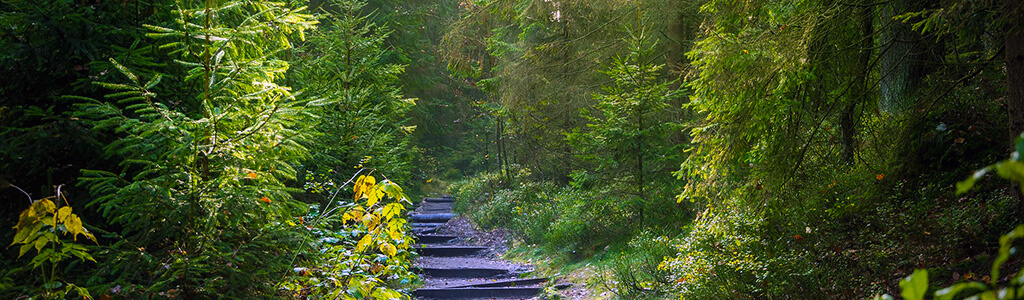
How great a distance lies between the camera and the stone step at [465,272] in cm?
1073

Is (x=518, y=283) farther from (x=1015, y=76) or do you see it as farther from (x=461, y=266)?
(x=1015, y=76)

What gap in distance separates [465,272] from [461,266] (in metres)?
0.61

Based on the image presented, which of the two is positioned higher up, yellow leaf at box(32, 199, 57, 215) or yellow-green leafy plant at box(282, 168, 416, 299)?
yellow-green leafy plant at box(282, 168, 416, 299)

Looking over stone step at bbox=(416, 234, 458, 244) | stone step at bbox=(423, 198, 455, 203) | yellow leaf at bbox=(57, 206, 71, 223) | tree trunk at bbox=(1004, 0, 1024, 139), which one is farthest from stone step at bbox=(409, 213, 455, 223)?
yellow leaf at bbox=(57, 206, 71, 223)

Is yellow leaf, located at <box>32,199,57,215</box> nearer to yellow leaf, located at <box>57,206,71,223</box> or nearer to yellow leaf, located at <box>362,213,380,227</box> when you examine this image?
yellow leaf, located at <box>57,206,71,223</box>

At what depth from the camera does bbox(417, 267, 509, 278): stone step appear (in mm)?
10727

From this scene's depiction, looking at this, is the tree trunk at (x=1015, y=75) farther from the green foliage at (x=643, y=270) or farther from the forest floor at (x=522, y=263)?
the forest floor at (x=522, y=263)

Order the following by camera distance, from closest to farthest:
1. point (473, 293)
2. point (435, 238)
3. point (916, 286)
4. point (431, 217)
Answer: point (916, 286) < point (473, 293) < point (435, 238) < point (431, 217)

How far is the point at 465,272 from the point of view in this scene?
10828 mm

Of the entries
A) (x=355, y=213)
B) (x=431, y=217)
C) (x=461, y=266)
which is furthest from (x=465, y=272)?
(x=355, y=213)

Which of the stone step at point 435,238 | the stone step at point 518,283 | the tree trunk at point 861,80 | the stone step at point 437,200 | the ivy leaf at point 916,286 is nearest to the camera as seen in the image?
the ivy leaf at point 916,286

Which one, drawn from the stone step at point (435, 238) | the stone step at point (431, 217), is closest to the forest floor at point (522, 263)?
the stone step at point (435, 238)

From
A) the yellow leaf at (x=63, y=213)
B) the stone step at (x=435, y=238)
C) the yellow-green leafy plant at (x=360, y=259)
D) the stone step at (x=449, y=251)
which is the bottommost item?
the yellow leaf at (x=63, y=213)

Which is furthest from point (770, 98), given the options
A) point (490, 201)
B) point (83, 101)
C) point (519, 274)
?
point (490, 201)
